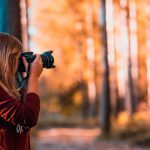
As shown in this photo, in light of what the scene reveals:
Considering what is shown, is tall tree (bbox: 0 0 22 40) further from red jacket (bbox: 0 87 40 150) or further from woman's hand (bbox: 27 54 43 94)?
red jacket (bbox: 0 87 40 150)

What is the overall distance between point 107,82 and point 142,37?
16.0 metres

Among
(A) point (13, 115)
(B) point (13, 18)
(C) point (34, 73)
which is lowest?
(A) point (13, 115)

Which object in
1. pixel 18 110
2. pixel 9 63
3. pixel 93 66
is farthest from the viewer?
pixel 93 66

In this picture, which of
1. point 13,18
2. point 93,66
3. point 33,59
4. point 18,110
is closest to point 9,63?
point 33,59

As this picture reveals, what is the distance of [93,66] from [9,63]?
3768 centimetres

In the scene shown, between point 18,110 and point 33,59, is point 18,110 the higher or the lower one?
the lower one

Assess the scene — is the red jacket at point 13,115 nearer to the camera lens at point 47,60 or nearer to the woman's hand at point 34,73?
the woman's hand at point 34,73

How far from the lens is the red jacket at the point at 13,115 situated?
367 cm

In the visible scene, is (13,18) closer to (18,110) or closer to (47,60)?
(47,60)

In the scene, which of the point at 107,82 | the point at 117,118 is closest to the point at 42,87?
the point at 117,118

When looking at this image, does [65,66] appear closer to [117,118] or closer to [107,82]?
[117,118]

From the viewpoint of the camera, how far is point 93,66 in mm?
41438

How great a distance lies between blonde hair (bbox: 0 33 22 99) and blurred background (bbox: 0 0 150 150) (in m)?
18.2

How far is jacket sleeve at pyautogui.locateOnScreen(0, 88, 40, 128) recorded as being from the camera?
367 cm
